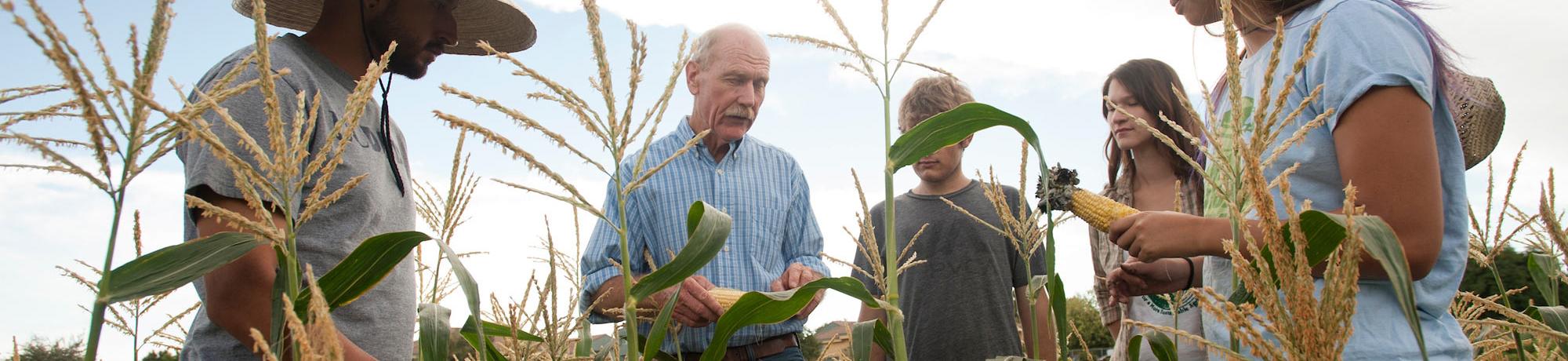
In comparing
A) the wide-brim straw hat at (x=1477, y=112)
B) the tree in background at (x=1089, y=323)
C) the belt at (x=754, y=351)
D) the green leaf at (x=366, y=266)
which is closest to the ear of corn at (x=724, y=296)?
the belt at (x=754, y=351)

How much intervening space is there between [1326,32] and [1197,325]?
55.0 inches

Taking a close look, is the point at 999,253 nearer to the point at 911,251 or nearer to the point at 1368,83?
the point at 911,251

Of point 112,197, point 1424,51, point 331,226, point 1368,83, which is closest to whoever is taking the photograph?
point 112,197

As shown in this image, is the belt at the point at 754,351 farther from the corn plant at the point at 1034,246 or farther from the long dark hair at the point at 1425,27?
the long dark hair at the point at 1425,27

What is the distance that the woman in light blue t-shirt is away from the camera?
1449mm

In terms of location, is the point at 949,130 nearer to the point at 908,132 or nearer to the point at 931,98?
the point at 908,132

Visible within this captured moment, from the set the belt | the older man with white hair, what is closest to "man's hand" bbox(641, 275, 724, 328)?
the older man with white hair

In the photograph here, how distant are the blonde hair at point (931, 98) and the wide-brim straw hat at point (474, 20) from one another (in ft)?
6.26

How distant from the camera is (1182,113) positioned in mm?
3432

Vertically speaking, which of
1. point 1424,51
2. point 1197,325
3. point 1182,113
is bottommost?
point 1197,325

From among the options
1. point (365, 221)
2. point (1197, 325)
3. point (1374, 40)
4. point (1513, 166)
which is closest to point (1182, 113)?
point (1197, 325)

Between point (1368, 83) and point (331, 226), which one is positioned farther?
point (331, 226)

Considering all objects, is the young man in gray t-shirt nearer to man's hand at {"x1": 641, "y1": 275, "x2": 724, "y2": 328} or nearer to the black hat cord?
man's hand at {"x1": 641, "y1": 275, "x2": 724, "y2": 328}

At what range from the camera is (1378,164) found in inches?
57.5
